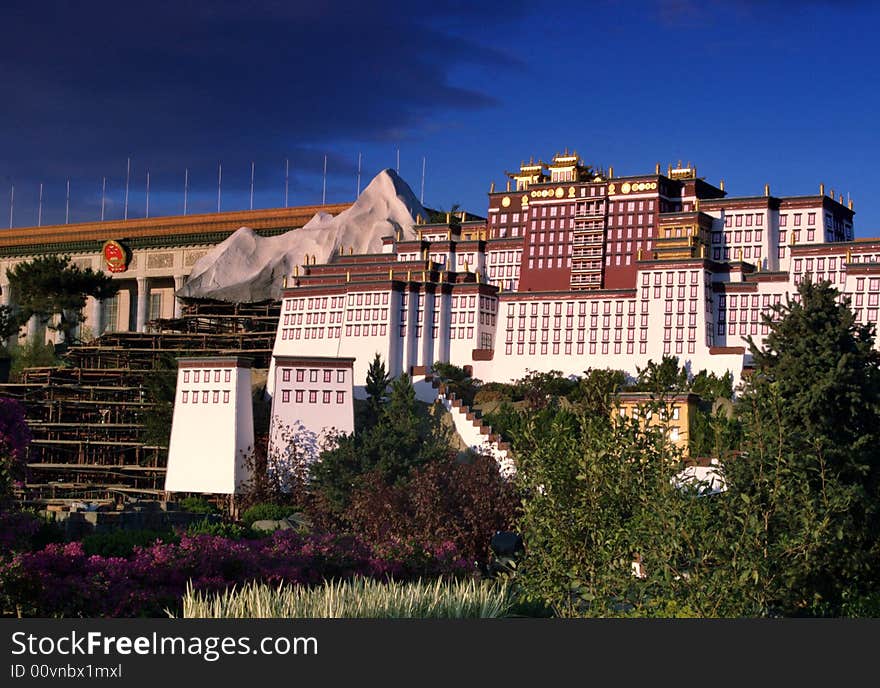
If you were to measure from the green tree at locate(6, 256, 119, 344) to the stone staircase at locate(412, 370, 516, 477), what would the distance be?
98.3 feet

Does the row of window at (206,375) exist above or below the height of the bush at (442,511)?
above

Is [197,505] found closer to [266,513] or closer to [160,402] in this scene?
[266,513]

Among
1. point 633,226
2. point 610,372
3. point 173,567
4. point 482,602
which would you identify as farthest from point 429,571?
point 633,226

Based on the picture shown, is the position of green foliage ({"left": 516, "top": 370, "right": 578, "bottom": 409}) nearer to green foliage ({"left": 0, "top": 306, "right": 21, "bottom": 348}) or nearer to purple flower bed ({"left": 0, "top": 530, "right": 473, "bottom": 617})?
purple flower bed ({"left": 0, "top": 530, "right": 473, "bottom": 617})

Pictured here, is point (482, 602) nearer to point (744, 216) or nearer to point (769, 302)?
point (769, 302)

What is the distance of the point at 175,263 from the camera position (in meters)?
102

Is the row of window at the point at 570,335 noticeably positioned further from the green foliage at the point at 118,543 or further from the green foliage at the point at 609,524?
the green foliage at the point at 609,524

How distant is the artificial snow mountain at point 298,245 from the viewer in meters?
89.8

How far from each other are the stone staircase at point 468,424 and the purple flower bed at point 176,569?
26.4 metres

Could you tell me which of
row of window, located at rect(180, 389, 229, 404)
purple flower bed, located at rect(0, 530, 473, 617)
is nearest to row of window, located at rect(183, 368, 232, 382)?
row of window, located at rect(180, 389, 229, 404)

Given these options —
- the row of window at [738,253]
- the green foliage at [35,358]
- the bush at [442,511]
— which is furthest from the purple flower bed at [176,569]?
the green foliage at [35,358]

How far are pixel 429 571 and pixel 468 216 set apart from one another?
2178 inches

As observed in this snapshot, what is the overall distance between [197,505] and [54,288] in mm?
32312

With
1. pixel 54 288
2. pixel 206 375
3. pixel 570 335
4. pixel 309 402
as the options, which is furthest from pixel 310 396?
pixel 54 288
